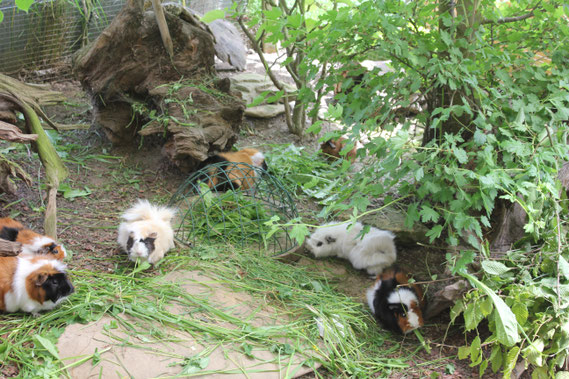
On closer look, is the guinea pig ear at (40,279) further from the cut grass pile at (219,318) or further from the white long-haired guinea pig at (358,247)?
the white long-haired guinea pig at (358,247)

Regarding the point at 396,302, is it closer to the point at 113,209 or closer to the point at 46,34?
the point at 113,209

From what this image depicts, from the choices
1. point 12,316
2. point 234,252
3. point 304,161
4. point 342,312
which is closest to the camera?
point 12,316

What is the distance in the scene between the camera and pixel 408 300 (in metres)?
3.29

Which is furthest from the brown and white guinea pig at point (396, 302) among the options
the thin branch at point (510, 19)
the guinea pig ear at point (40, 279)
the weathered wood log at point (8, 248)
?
the weathered wood log at point (8, 248)

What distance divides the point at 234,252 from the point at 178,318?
925 millimetres

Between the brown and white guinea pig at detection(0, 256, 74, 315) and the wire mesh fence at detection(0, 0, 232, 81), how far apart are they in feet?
15.2

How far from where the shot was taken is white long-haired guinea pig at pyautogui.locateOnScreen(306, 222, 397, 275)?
385 cm

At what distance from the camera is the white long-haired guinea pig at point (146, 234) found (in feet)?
10.5

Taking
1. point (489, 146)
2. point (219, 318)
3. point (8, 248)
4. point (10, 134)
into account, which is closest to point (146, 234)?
point (219, 318)

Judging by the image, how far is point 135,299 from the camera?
285 centimetres

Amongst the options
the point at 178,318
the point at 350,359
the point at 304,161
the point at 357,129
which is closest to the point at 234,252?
the point at 178,318

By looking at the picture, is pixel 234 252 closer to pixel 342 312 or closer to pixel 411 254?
pixel 342 312

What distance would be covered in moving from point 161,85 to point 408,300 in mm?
3121

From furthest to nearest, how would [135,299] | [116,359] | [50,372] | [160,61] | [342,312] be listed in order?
[160,61], [342,312], [135,299], [116,359], [50,372]
